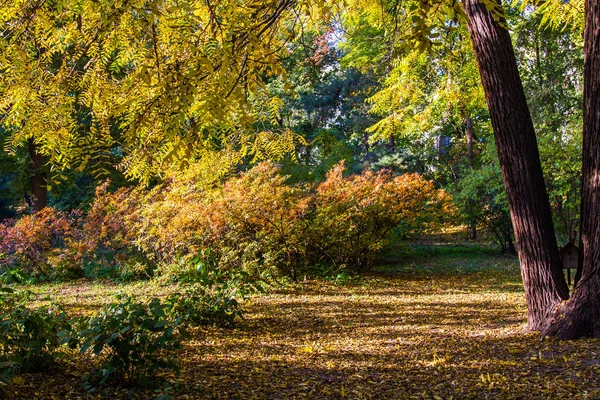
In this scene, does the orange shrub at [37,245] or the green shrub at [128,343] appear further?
the orange shrub at [37,245]

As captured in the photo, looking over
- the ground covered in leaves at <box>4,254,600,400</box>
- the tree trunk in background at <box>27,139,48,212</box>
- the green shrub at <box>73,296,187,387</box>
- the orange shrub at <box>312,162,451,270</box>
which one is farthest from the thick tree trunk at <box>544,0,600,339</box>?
the tree trunk in background at <box>27,139,48,212</box>

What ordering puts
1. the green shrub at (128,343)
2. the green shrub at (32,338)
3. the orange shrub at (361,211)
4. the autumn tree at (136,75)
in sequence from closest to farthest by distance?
the autumn tree at (136,75) → the green shrub at (128,343) → the green shrub at (32,338) → the orange shrub at (361,211)

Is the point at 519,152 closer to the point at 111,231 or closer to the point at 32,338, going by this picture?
the point at 32,338

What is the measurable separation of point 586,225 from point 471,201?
38.3 ft

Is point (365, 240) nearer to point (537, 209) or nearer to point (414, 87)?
point (414, 87)

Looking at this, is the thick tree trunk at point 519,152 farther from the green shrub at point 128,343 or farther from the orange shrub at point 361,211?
the orange shrub at point 361,211

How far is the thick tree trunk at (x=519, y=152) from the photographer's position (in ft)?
15.5

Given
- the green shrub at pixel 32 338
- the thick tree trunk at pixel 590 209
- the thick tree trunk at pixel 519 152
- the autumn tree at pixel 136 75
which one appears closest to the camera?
the autumn tree at pixel 136 75

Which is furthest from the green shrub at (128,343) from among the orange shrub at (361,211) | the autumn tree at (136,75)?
the orange shrub at (361,211)

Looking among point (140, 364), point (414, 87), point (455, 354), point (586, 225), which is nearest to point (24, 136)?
point (140, 364)

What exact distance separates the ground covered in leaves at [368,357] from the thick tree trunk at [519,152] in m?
0.55

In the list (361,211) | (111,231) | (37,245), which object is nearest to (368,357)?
(361,211)

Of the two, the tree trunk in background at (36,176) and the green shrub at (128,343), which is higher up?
the tree trunk in background at (36,176)

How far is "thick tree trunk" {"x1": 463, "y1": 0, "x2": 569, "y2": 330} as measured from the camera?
4.72 m
